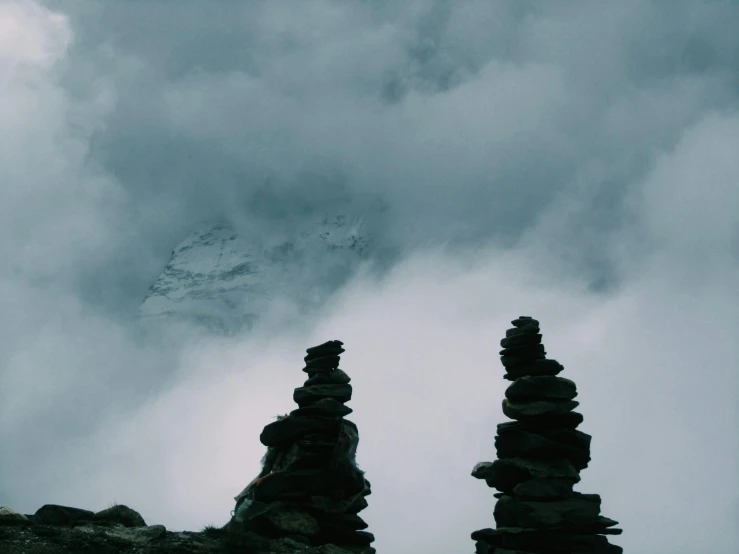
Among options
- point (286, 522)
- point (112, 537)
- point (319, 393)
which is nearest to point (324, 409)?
point (319, 393)

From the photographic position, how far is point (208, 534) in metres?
27.6

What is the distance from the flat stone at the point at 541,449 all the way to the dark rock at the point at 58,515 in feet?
52.3

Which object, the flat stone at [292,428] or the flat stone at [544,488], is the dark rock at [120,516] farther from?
the flat stone at [544,488]

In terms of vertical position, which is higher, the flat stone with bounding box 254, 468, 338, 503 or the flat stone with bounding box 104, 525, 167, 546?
the flat stone with bounding box 254, 468, 338, 503

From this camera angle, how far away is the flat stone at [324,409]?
32.3m

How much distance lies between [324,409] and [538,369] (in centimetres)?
909

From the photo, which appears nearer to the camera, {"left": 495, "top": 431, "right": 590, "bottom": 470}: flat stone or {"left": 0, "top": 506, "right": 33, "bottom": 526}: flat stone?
{"left": 0, "top": 506, "right": 33, "bottom": 526}: flat stone

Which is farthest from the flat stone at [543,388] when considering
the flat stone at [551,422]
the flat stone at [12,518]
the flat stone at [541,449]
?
the flat stone at [12,518]

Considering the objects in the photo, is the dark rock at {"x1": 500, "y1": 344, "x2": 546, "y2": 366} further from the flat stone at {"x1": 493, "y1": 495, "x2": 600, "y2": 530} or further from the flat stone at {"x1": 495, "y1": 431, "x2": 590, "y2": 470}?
the flat stone at {"x1": 493, "y1": 495, "x2": 600, "y2": 530}

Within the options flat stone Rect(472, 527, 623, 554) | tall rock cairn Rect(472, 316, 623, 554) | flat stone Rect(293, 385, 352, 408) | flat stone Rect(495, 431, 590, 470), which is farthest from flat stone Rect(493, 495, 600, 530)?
flat stone Rect(293, 385, 352, 408)

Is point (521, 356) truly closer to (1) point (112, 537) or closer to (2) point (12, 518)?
(1) point (112, 537)

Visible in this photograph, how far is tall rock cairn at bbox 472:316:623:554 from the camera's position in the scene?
92.3ft

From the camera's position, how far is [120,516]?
26875 millimetres

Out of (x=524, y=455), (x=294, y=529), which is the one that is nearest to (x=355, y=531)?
(x=294, y=529)
